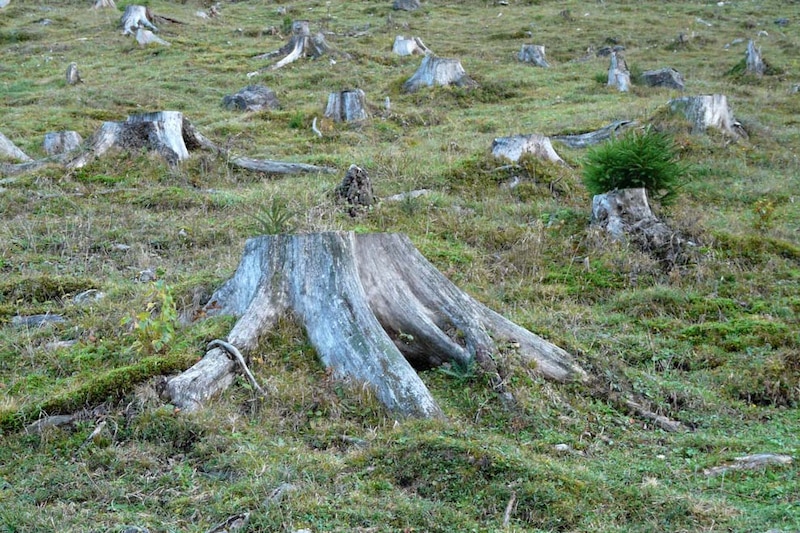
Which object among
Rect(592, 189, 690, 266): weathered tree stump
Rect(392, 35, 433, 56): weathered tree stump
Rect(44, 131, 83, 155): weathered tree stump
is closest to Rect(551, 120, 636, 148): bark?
Rect(592, 189, 690, 266): weathered tree stump

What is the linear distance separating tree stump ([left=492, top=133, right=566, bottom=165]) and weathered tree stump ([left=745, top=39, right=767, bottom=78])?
466 inches

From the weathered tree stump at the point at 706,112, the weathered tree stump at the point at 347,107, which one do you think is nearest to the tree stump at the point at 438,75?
the weathered tree stump at the point at 347,107

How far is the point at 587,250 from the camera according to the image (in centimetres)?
938

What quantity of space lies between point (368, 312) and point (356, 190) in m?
4.71

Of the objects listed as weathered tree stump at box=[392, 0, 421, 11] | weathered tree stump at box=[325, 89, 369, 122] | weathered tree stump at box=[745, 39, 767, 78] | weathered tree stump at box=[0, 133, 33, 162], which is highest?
weathered tree stump at box=[392, 0, 421, 11]

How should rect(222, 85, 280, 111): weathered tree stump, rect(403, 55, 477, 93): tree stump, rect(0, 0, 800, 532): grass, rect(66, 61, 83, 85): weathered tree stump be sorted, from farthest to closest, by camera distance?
1. rect(66, 61, 83, 85): weathered tree stump
2. rect(403, 55, 477, 93): tree stump
3. rect(222, 85, 280, 111): weathered tree stump
4. rect(0, 0, 800, 532): grass

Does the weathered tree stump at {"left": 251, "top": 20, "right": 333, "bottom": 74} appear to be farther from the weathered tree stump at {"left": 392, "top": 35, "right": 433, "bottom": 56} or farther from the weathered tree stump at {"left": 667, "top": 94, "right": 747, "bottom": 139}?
the weathered tree stump at {"left": 667, "top": 94, "right": 747, "bottom": 139}

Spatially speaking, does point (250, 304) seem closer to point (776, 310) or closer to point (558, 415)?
point (558, 415)

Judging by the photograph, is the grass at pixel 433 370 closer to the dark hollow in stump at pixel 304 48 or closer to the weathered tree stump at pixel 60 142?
the weathered tree stump at pixel 60 142

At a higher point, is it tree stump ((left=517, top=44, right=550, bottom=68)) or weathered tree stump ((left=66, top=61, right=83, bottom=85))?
tree stump ((left=517, top=44, right=550, bottom=68))

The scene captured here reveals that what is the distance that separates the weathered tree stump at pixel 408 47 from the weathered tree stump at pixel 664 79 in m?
7.56

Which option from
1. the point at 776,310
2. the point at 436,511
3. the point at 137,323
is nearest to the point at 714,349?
the point at 776,310

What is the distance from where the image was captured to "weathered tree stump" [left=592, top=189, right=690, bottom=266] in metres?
9.16

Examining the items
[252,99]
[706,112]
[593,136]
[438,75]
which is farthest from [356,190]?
[438,75]
